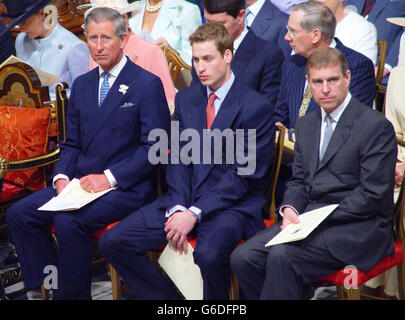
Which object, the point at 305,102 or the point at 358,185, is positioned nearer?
the point at 358,185

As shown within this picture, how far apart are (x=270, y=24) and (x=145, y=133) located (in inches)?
69.6

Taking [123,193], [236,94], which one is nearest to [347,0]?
[236,94]

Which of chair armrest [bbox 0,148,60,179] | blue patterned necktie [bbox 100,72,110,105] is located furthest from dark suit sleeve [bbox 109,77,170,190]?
chair armrest [bbox 0,148,60,179]

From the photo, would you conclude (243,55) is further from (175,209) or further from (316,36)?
(175,209)

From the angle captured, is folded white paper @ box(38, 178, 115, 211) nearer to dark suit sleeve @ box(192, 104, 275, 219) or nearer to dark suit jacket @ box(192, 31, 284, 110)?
dark suit sleeve @ box(192, 104, 275, 219)

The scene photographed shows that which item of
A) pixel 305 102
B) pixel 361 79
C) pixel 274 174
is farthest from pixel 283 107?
pixel 274 174

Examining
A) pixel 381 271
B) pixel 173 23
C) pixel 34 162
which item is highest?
pixel 173 23

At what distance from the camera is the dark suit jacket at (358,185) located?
3.34 m

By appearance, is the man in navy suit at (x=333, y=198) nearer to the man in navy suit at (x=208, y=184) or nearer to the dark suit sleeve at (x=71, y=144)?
the man in navy suit at (x=208, y=184)

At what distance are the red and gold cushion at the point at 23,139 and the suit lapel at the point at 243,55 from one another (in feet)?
4.13

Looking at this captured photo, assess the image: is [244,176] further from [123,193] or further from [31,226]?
[31,226]

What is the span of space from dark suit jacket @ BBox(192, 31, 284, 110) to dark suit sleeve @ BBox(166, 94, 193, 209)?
53cm

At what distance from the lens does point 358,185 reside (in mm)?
3445

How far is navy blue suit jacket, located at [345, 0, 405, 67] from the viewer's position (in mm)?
5469
